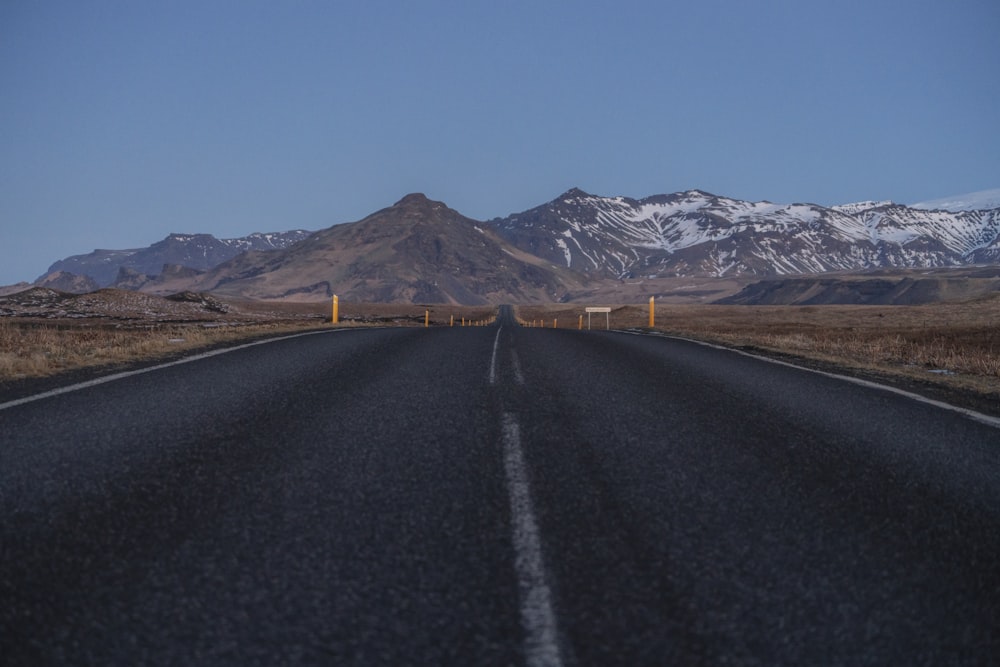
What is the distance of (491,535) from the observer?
407 centimetres

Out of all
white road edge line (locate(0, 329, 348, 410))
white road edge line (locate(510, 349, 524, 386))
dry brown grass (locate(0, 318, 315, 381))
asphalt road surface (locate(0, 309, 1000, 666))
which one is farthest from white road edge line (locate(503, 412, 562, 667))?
dry brown grass (locate(0, 318, 315, 381))

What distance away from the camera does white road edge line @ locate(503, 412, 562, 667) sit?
2.87m

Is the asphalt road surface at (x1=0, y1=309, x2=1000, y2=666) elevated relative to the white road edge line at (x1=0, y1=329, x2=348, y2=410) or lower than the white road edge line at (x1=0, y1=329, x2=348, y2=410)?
lower

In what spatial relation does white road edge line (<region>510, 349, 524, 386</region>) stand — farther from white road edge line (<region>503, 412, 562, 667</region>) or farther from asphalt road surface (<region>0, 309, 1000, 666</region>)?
white road edge line (<region>503, 412, 562, 667</region>)

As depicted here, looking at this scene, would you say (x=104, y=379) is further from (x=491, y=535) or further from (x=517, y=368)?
(x=491, y=535)

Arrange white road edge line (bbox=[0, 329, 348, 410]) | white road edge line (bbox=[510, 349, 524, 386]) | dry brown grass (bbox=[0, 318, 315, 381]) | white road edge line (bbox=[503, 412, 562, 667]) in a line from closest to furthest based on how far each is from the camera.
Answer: white road edge line (bbox=[503, 412, 562, 667])
white road edge line (bbox=[0, 329, 348, 410])
white road edge line (bbox=[510, 349, 524, 386])
dry brown grass (bbox=[0, 318, 315, 381])

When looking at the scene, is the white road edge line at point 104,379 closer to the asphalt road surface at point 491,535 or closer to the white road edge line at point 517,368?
the asphalt road surface at point 491,535

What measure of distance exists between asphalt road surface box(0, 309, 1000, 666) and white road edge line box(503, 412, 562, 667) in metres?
0.01

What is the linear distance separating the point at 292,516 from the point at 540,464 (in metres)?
1.96

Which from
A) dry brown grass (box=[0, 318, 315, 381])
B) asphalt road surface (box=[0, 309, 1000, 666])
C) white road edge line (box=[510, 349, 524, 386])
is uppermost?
dry brown grass (box=[0, 318, 315, 381])

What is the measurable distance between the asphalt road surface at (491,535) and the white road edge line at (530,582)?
0.01 metres

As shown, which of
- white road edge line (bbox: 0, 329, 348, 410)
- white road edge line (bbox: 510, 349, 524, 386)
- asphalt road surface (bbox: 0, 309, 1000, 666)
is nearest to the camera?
asphalt road surface (bbox: 0, 309, 1000, 666)

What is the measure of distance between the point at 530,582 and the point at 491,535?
64 cm

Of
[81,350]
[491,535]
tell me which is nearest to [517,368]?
[491,535]
